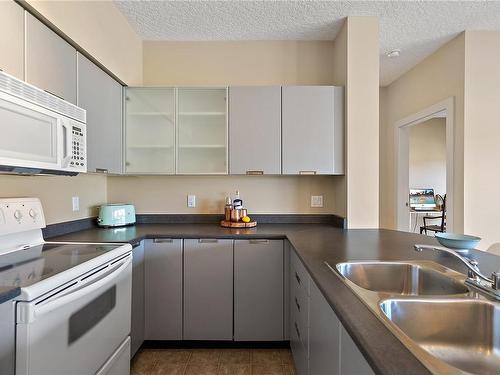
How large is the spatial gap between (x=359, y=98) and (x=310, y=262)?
160 cm

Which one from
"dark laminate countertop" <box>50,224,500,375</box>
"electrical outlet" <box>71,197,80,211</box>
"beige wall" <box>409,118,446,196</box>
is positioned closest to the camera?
"dark laminate countertop" <box>50,224,500,375</box>

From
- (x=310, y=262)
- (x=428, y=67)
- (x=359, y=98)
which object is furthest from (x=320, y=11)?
(x=310, y=262)

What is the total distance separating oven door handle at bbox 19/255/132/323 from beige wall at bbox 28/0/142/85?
4.37 ft

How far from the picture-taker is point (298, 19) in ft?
7.75

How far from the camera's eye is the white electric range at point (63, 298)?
0.96 metres

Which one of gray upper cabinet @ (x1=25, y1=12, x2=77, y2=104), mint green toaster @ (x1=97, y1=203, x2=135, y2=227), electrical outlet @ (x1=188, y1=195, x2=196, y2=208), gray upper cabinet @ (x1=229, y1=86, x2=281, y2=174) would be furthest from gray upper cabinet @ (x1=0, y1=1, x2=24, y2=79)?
electrical outlet @ (x1=188, y1=195, x2=196, y2=208)

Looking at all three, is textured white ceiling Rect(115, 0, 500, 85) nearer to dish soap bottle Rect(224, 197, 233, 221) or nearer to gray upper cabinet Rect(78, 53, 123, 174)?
gray upper cabinet Rect(78, 53, 123, 174)

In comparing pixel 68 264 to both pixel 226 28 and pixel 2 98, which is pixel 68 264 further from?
pixel 226 28

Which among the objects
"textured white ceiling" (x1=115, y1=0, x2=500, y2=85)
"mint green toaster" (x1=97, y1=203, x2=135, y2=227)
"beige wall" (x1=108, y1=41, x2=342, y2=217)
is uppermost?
"textured white ceiling" (x1=115, y1=0, x2=500, y2=85)

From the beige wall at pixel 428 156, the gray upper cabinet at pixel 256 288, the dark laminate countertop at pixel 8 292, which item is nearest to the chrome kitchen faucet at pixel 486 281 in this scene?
the gray upper cabinet at pixel 256 288

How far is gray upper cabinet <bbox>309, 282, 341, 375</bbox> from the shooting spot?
948 millimetres

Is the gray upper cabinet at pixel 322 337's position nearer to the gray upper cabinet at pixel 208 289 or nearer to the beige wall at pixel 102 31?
the gray upper cabinet at pixel 208 289

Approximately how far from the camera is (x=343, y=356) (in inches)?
33.9

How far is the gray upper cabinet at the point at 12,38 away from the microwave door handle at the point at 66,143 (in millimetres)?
272
